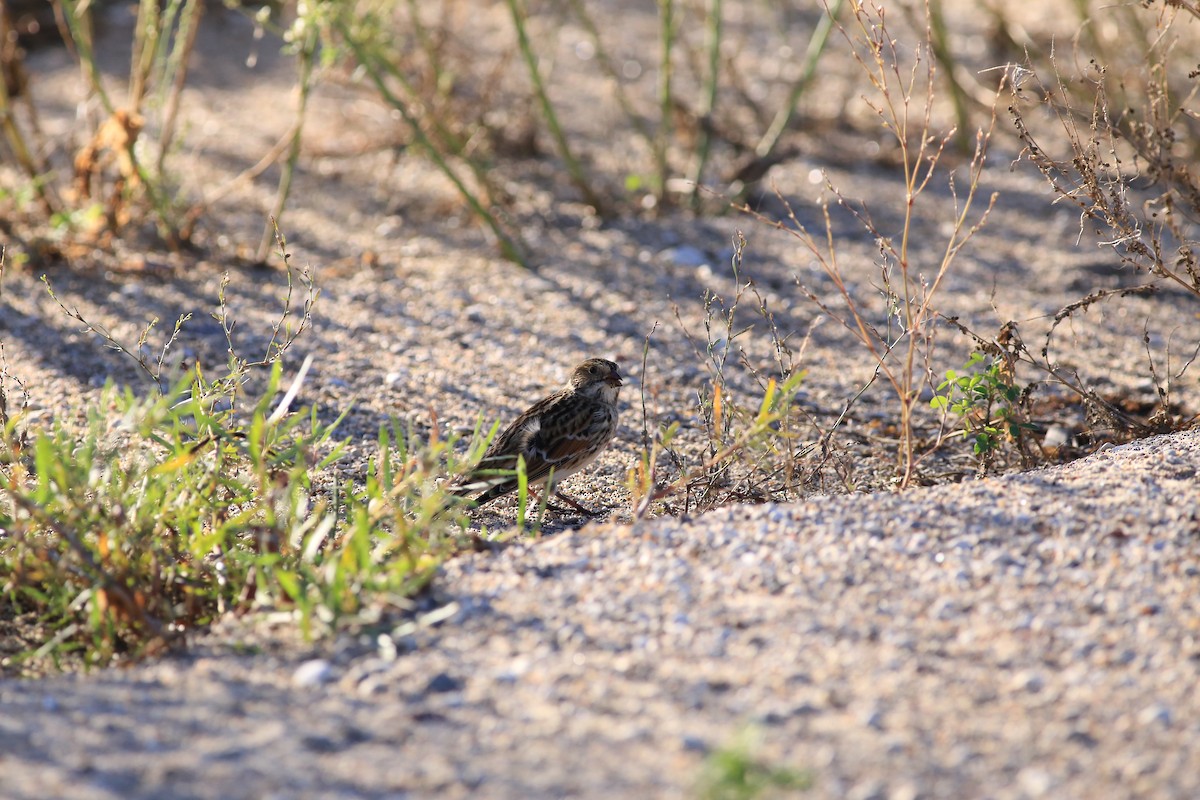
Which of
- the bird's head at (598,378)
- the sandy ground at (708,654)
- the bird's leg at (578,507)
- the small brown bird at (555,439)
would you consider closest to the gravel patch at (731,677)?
the sandy ground at (708,654)

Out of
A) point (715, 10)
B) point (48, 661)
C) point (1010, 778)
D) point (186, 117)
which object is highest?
point (715, 10)

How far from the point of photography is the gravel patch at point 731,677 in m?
2.73

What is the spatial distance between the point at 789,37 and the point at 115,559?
28.6 ft

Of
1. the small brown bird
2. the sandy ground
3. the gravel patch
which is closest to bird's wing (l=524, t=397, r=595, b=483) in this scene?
the small brown bird

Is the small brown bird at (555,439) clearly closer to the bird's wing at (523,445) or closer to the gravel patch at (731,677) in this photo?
the bird's wing at (523,445)

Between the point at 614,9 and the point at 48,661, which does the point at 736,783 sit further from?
the point at 614,9

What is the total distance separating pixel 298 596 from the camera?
11.0 ft

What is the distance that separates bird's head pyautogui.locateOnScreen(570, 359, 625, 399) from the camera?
5.38 m

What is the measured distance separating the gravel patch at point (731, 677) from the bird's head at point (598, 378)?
1.48 m

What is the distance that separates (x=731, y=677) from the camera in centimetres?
308

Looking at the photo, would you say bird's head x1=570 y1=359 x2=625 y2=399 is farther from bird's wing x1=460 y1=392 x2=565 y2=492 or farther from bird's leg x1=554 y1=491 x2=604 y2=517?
bird's leg x1=554 y1=491 x2=604 y2=517

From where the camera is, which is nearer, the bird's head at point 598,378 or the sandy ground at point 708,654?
the sandy ground at point 708,654

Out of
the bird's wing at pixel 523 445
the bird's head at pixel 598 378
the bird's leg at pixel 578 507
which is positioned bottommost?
the bird's leg at pixel 578 507

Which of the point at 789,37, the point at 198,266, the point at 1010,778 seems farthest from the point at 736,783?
the point at 789,37
